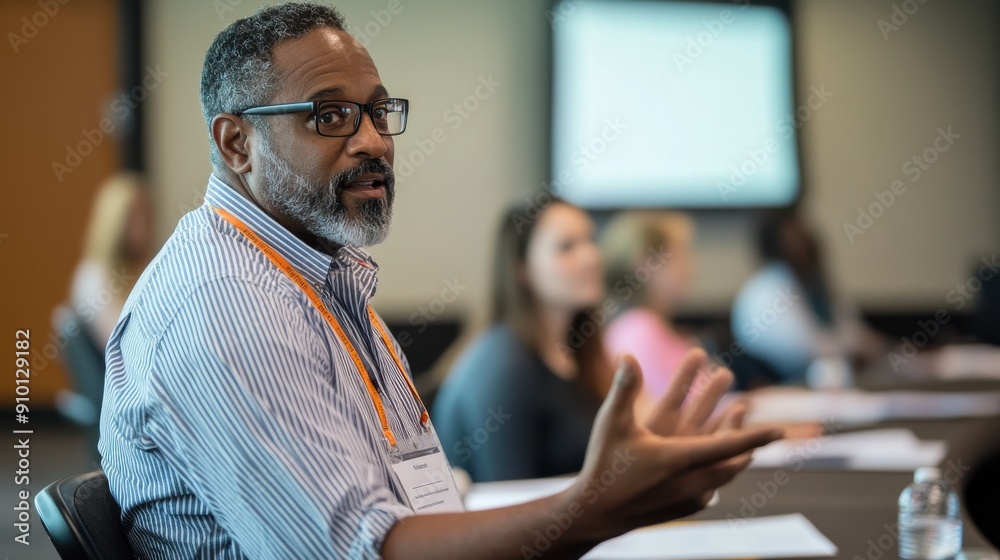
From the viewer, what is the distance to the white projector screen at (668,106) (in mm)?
5543

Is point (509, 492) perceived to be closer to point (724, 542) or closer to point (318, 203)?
point (724, 542)

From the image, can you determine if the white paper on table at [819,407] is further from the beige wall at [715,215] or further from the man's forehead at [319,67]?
the beige wall at [715,215]

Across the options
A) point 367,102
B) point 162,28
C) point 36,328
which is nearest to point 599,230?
point 162,28

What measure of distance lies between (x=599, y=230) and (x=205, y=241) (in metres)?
4.44

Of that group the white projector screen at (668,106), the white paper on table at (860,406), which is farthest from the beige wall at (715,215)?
the white paper on table at (860,406)

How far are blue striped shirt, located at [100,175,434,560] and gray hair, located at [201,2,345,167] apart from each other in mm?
175

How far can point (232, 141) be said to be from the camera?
1308 mm

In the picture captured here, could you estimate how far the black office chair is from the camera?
107 centimetres

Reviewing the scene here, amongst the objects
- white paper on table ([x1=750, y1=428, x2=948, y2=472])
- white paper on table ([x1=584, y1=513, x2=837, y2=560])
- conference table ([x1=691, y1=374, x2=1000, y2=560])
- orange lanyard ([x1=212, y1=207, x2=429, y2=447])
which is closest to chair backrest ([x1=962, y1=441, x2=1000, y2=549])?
conference table ([x1=691, y1=374, x2=1000, y2=560])

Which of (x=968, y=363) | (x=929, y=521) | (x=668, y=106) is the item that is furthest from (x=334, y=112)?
(x=668, y=106)

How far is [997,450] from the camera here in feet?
6.10

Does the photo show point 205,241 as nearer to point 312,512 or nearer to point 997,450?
point 312,512

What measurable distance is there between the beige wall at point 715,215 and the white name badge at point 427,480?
3617 millimetres

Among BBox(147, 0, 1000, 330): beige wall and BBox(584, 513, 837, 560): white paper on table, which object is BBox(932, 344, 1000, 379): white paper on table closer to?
BBox(147, 0, 1000, 330): beige wall
